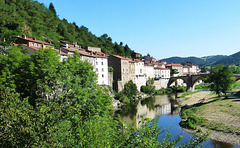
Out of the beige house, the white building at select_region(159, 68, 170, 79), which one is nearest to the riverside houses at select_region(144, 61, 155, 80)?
the white building at select_region(159, 68, 170, 79)

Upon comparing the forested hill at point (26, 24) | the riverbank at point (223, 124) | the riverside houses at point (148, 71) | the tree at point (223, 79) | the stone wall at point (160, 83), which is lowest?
the riverbank at point (223, 124)

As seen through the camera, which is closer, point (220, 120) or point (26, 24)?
point (220, 120)

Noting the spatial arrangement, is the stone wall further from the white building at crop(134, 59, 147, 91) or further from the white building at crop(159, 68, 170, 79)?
the white building at crop(134, 59, 147, 91)

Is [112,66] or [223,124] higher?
[112,66]

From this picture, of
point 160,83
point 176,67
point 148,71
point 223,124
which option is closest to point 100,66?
point 223,124

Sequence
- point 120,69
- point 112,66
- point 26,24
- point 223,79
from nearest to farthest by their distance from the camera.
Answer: point 223,79 → point 26,24 → point 120,69 → point 112,66

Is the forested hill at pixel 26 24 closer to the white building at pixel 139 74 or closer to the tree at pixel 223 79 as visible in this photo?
the white building at pixel 139 74

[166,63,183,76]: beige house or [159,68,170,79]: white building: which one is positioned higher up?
[166,63,183,76]: beige house

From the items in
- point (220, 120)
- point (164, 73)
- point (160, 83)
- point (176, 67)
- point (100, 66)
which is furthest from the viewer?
point (176, 67)

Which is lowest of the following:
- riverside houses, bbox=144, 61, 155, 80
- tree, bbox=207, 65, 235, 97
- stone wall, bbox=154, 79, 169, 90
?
stone wall, bbox=154, 79, 169, 90

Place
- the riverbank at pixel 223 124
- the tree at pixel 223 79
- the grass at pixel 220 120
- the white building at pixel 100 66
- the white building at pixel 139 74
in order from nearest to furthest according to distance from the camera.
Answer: the riverbank at pixel 223 124 → the grass at pixel 220 120 → the tree at pixel 223 79 → the white building at pixel 100 66 → the white building at pixel 139 74

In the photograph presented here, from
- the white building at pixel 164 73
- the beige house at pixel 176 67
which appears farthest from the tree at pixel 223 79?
the beige house at pixel 176 67

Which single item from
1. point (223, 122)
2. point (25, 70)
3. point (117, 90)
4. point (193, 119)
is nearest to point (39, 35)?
point (117, 90)

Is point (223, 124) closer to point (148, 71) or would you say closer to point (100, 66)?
point (100, 66)
